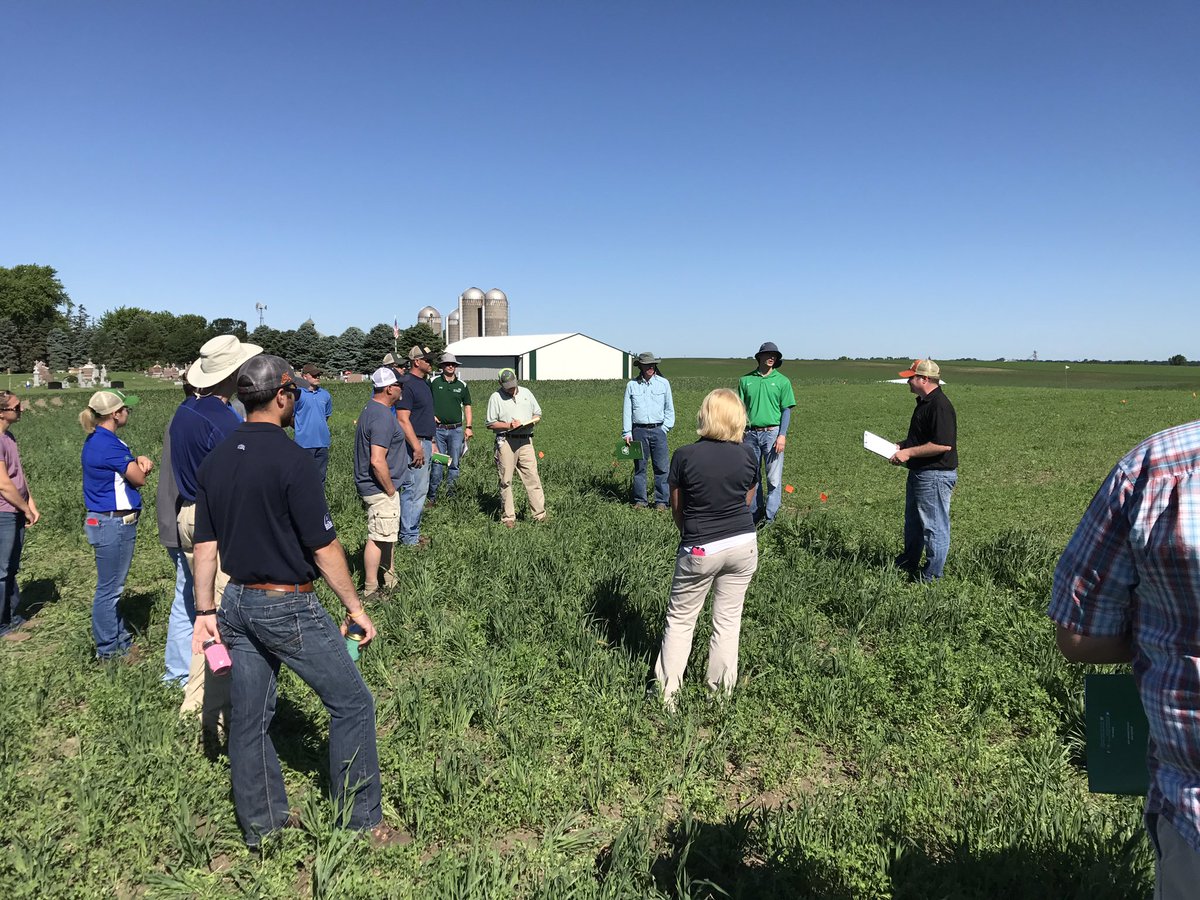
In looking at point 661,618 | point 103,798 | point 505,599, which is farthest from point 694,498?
point 103,798

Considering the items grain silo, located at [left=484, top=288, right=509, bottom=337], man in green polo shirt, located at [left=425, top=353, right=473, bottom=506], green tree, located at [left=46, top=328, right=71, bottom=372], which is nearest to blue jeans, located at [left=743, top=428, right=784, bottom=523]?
man in green polo shirt, located at [left=425, top=353, right=473, bottom=506]

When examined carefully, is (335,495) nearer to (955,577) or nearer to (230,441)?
(230,441)

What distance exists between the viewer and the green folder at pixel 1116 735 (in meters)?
1.75

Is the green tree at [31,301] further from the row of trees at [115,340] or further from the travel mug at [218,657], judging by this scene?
the travel mug at [218,657]

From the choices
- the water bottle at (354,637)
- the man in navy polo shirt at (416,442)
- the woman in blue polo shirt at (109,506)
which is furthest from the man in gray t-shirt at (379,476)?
the water bottle at (354,637)

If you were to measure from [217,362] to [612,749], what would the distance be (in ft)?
10.2

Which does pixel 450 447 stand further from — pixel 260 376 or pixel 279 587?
pixel 279 587

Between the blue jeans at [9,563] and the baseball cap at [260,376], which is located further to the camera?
the blue jeans at [9,563]

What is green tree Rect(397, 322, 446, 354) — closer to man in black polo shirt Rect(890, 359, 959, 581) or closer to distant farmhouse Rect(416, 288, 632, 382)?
distant farmhouse Rect(416, 288, 632, 382)

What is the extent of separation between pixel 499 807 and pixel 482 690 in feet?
3.34

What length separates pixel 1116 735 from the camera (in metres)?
1.77

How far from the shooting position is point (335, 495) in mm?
10102

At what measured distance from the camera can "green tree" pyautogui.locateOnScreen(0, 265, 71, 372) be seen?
260 feet

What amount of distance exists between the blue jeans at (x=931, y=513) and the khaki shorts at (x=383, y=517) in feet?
15.5
